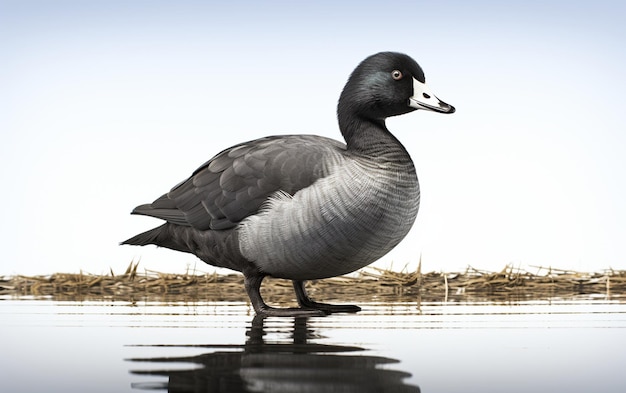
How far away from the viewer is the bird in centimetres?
489

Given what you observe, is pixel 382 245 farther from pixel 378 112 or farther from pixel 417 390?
pixel 417 390

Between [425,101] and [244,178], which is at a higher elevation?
[425,101]

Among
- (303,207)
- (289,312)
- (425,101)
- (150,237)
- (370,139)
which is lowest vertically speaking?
(289,312)

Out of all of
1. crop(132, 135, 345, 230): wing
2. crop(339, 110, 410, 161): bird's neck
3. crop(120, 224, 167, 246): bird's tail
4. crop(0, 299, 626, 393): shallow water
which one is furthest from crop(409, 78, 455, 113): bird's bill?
crop(120, 224, 167, 246): bird's tail

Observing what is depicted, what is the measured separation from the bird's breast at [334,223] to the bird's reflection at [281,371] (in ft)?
4.32

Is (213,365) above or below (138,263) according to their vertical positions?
below

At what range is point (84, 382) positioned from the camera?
2824 millimetres

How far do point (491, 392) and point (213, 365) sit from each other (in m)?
1.00

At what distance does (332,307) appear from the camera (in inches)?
209

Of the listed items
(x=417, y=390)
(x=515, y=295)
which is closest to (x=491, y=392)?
(x=417, y=390)

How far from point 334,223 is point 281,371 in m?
1.98

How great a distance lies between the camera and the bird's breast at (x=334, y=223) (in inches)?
191

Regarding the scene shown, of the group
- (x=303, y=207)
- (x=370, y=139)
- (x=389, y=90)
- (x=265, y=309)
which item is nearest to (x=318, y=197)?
(x=303, y=207)

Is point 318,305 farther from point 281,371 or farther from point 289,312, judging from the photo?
point 281,371
